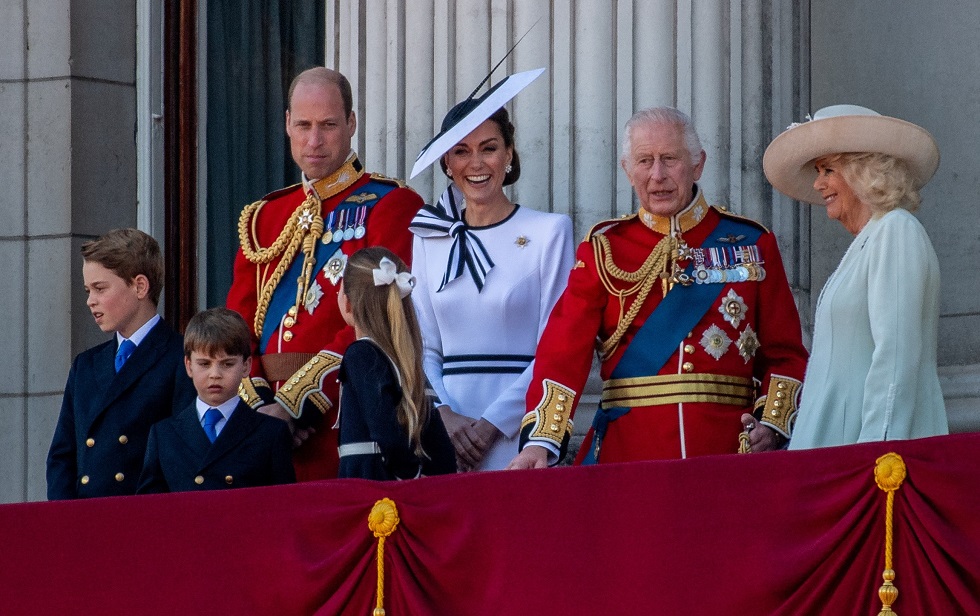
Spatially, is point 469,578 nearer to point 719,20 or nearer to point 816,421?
point 816,421

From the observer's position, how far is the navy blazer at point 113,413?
582 centimetres

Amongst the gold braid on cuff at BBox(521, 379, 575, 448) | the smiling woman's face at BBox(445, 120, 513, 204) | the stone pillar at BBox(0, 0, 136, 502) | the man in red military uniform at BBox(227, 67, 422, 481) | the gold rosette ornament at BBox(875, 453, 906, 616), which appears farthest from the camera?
the stone pillar at BBox(0, 0, 136, 502)

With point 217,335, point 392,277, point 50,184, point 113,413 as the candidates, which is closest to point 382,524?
point 392,277

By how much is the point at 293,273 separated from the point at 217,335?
1.73ft

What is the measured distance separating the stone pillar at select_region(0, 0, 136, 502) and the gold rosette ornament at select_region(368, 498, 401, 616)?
378cm

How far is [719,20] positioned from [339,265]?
5.50 ft

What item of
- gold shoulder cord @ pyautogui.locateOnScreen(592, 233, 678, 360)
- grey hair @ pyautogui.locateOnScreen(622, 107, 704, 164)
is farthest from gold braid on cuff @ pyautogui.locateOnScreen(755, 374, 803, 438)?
grey hair @ pyautogui.locateOnScreen(622, 107, 704, 164)

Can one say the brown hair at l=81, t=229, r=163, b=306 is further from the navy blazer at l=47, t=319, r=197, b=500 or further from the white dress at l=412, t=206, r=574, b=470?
the white dress at l=412, t=206, r=574, b=470

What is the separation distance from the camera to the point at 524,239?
19.4 ft

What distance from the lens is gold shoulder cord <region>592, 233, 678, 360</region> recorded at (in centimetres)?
558

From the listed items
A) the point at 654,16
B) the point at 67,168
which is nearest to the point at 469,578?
the point at 654,16

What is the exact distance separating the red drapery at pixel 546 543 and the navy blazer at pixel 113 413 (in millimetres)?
729

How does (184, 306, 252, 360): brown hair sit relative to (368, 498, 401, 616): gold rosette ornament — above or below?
above

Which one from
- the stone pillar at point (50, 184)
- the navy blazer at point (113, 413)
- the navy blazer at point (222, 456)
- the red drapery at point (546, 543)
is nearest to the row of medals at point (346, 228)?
the navy blazer at point (113, 413)
